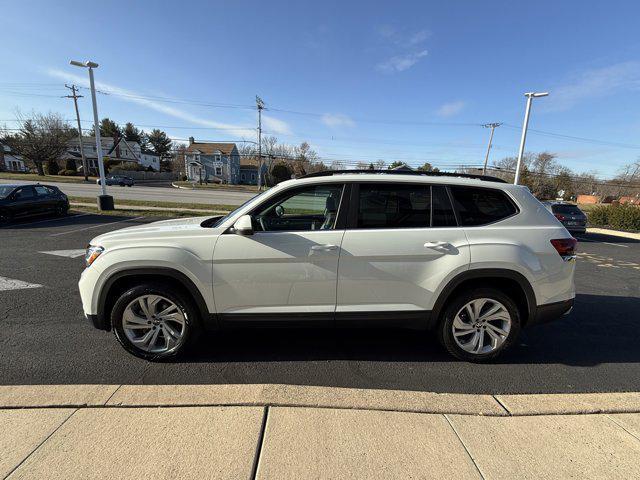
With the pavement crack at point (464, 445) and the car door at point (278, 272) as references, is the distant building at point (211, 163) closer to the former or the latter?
the car door at point (278, 272)

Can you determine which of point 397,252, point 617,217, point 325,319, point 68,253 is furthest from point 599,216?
point 68,253

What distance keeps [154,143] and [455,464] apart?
4021 inches

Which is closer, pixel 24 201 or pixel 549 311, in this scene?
pixel 549 311

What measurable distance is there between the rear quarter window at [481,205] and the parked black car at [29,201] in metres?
14.1

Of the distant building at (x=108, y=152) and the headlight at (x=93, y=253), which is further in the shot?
the distant building at (x=108, y=152)

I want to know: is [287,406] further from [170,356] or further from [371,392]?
[170,356]

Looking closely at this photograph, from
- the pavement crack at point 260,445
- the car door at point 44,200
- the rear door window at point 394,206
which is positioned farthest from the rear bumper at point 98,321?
the car door at point 44,200

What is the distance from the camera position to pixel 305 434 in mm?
2172

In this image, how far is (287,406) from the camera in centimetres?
244

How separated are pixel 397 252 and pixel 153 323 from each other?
231cm

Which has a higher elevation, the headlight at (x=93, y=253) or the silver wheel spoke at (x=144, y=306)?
the headlight at (x=93, y=253)

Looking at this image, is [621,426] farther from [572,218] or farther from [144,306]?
[572,218]

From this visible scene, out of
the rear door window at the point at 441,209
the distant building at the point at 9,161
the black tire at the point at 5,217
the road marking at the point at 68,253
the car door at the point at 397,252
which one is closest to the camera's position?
the car door at the point at 397,252

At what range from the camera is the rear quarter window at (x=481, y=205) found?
9.86 ft
